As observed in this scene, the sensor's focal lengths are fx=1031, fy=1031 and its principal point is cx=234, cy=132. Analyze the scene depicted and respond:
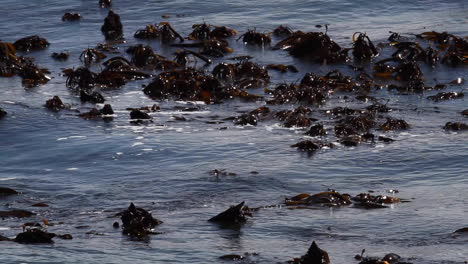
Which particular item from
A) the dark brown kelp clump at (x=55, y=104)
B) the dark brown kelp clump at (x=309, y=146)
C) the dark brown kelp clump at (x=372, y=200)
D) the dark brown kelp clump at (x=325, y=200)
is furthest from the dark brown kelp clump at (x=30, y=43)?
the dark brown kelp clump at (x=372, y=200)

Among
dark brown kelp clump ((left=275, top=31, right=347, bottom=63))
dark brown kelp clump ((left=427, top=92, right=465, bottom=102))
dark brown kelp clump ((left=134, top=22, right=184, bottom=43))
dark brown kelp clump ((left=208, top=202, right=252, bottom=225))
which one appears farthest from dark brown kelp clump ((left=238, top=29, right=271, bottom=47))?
dark brown kelp clump ((left=208, top=202, right=252, bottom=225))

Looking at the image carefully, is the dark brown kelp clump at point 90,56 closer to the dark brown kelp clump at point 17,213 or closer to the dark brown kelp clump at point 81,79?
the dark brown kelp clump at point 81,79

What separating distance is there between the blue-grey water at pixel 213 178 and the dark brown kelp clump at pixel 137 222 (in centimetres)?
9

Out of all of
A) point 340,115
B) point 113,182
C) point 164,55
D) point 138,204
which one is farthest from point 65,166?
point 164,55

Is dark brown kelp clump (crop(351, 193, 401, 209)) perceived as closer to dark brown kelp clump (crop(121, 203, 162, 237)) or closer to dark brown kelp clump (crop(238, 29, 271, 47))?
dark brown kelp clump (crop(121, 203, 162, 237))

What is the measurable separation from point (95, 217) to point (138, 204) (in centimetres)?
51

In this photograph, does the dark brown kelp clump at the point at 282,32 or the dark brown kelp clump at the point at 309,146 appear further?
the dark brown kelp clump at the point at 282,32

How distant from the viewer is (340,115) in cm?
1217

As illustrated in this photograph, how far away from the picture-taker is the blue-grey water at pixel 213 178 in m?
→ 7.84

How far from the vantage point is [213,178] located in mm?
9828

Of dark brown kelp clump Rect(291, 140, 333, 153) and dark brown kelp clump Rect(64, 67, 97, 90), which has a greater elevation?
dark brown kelp clump Rect(64, 67, 97, 90)

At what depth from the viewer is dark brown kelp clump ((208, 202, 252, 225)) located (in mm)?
8438

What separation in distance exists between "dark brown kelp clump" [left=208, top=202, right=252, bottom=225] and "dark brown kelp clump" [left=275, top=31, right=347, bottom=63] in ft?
22.2

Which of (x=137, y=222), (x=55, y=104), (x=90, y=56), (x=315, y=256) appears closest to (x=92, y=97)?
(x=55, y=104)
